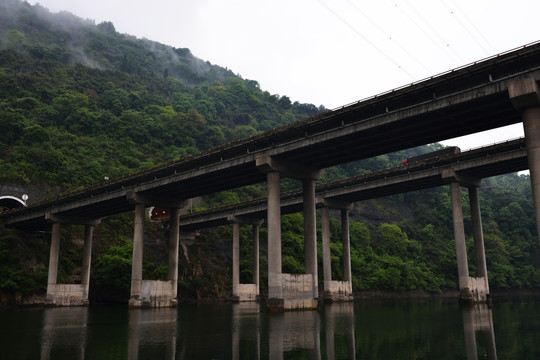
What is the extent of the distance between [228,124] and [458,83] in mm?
150721

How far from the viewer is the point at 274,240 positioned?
49.2m

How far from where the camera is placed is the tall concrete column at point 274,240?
1866 inches

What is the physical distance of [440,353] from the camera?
57.1 ft

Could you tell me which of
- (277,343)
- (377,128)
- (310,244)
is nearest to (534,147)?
(377,128)

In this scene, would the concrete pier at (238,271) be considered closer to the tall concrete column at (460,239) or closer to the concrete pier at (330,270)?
the concrete pier at (330,270)

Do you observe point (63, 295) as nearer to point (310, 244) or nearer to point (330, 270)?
point (310, 244)

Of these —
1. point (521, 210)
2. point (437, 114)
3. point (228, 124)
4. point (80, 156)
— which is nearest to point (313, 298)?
point (437, 114)

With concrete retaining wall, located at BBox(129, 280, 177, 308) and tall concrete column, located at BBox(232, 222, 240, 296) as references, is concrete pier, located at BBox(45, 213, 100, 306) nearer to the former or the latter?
concrete retaining wall, located at BBox(129, 280, 177, 308)

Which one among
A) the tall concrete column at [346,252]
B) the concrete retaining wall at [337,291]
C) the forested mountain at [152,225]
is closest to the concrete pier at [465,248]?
the concrete retaining wall at [337,291]

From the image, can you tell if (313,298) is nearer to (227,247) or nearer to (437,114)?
(437,114)

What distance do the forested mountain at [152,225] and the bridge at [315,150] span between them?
9.64 meters

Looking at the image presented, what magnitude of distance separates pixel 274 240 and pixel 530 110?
27176 millimetres

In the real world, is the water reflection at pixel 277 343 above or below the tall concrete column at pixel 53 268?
below

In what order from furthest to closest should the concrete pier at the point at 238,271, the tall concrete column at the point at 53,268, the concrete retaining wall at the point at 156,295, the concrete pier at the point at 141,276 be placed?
the concrete pier at the point at 238,271 < the tall concrete column at the point at 53,268 < the concrete pier at the point at 141,276 < the concrete retaining wall at the point at 156,295
